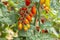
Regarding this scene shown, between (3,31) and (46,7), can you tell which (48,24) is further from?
(3,31)

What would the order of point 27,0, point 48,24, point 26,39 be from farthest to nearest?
point 48,24 < point 26,39 < point 27,0

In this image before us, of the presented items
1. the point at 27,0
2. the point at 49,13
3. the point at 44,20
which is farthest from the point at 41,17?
the point at 27,0

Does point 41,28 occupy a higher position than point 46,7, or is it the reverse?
point 46,7

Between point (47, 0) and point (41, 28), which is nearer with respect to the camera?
point (47, 0)

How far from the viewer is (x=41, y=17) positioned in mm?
1570

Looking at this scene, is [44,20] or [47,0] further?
[44,20]

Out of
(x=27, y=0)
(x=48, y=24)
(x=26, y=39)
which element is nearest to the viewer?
(x=27, y=0)

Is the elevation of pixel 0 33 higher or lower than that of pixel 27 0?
lower

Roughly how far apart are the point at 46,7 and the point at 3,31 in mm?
405

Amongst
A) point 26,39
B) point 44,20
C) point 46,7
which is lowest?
point 26,39

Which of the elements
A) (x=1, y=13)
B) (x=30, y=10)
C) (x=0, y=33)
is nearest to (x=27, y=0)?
(x=30, y=10)

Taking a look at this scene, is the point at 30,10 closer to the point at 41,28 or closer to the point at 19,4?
the point at 19,4

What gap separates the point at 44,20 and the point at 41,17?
34mm

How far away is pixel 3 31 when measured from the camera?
1.62 m
